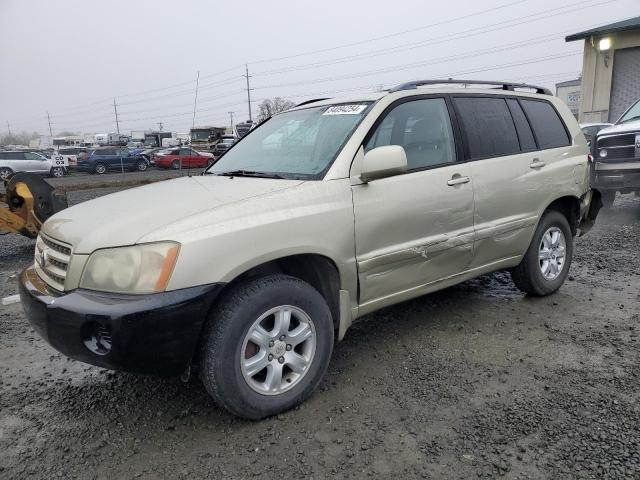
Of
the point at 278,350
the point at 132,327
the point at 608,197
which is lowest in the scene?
the point at 608,197

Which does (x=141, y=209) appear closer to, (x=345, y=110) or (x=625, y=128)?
(x=345, y=110)

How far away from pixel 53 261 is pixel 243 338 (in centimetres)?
114

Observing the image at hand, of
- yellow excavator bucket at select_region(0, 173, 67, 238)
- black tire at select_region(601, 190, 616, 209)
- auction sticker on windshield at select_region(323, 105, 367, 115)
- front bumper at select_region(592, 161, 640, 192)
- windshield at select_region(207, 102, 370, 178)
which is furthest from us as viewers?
black tire at select_region(601, 190, 616, 209)

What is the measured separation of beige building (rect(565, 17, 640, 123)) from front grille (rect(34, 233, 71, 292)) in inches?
880

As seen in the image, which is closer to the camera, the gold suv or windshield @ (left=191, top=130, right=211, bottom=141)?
the gold suv

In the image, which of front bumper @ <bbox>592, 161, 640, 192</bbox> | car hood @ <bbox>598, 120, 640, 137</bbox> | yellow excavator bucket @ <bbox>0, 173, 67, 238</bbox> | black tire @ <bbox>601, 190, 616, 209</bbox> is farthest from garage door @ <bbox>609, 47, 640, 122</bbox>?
yellow excavator bucket @ <bbox>0, 173, 67, 238</bbox>

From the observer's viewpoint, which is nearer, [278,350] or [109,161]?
[278,350]

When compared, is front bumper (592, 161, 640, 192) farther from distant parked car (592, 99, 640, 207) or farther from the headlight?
the headlight

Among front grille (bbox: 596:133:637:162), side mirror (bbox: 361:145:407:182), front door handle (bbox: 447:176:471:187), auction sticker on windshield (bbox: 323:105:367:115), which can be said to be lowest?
front grille (bbox: 596:133:637:162)

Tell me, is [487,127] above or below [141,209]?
above

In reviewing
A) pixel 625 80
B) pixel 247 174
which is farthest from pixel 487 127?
pixel 625 80

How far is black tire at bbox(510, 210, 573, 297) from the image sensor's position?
427 cm

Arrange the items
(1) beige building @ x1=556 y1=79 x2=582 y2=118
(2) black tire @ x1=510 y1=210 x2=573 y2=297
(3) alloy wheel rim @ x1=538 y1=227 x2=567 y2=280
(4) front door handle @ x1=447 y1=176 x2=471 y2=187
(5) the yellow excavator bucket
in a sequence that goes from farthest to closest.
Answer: (1) beige building @ x1=556 y1=79 x2=582 y2=118 < (5) the yellow excavator bucket < (3) alloy wheel rim @ x1=538 y1=227 x2=567 y2=280 < (2) black tire @ x1=510 y1=210 x2=573 y2=297 < (4) front door handle @ x1=447 y1=176 x2=471 y2=187

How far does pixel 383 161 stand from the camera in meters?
2.94
